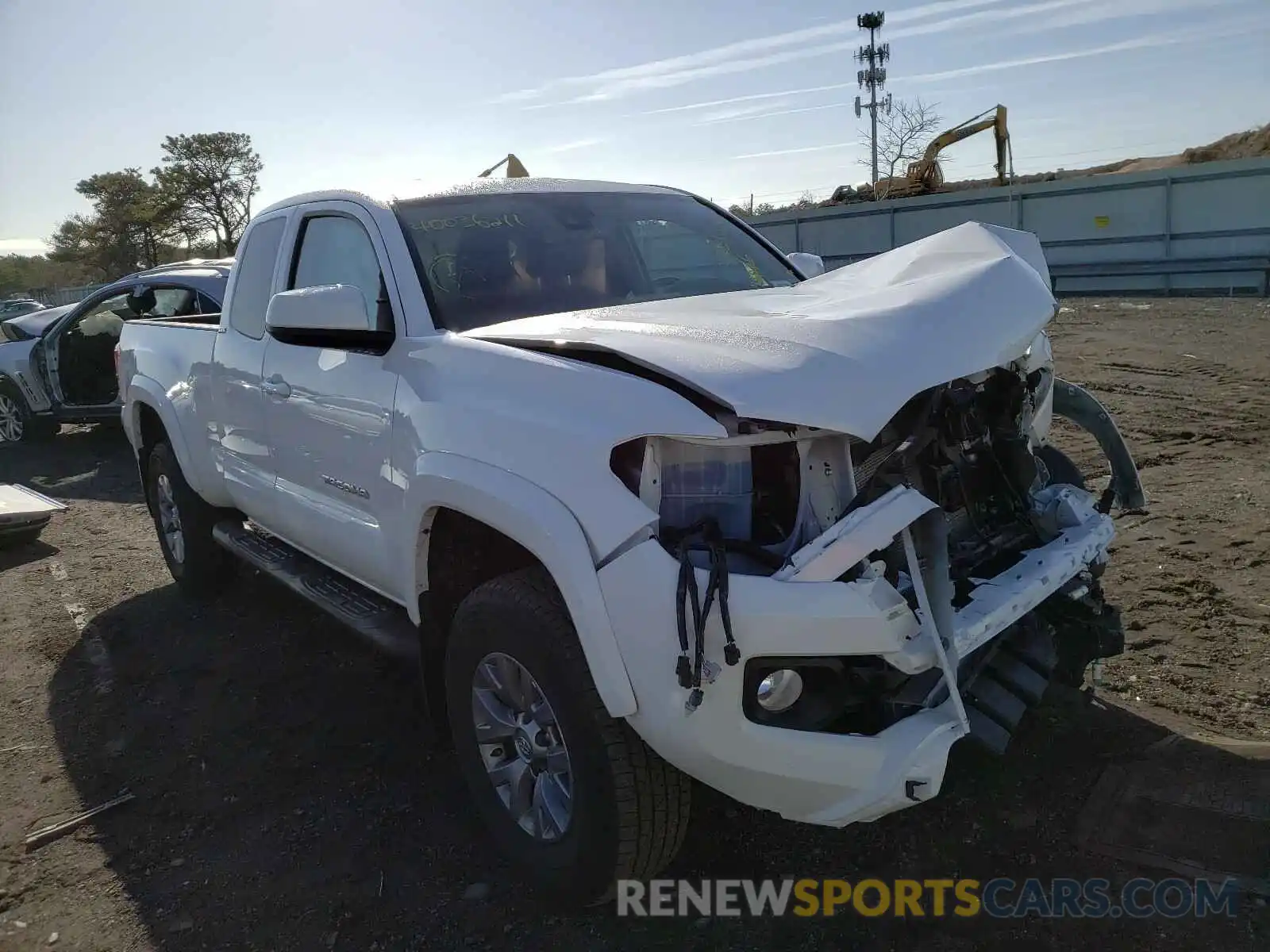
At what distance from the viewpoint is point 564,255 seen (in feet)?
11.9

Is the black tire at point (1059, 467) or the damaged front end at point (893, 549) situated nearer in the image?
the damaged front end at point (893, 549)

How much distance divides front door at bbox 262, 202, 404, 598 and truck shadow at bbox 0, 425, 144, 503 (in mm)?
5431

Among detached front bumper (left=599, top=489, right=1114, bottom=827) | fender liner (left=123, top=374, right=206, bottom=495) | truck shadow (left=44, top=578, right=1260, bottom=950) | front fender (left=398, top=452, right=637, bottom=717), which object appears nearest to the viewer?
detached front bumper (left=599, top=489, right=1114, bottom=827)

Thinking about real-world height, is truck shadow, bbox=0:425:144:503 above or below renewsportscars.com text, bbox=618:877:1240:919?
above

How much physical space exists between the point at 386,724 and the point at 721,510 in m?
2.20

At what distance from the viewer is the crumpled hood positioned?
2.25 m

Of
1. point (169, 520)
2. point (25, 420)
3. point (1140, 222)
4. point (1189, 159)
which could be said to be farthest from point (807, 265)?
point (1189, 159)

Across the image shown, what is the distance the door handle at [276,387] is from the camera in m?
3.86

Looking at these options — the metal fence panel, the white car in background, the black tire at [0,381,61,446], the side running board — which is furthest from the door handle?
the metal fence panel

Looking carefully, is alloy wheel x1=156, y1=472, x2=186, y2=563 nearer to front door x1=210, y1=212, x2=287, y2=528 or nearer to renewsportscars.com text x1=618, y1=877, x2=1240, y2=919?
front door x1=210, y1=212, x2=287, y2=528

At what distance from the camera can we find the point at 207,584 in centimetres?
564

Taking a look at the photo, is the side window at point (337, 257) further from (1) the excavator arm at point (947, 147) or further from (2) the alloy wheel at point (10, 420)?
(1) the excavator arm at point (947, 147)

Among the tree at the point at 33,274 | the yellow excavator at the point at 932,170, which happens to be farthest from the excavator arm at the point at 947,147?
the tree at the point at 33,274

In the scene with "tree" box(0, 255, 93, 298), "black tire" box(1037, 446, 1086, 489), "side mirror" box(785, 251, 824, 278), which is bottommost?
"black tire" box(1037, 446, 1086, 489)
